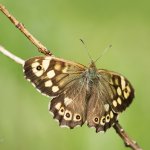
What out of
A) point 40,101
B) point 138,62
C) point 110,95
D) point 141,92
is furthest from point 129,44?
point 110,95

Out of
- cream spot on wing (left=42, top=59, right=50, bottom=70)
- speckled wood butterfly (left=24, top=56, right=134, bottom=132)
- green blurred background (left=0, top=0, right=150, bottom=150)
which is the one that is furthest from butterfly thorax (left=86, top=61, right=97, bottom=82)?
green blurred background (left=0, top=0, right=150, bottom=150)

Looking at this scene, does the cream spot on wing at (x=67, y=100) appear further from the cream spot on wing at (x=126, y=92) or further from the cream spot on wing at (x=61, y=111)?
the cream spot on wing at (x=126, y=92)

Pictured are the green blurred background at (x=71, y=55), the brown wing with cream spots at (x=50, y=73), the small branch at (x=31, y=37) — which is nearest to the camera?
the small branch at (x=31, y=37)

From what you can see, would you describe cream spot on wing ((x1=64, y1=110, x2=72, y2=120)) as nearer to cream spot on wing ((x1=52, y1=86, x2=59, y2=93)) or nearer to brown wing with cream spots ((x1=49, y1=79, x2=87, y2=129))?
brown wing with cream spots ((x1=49, y1=79, x2=87, y2=129))

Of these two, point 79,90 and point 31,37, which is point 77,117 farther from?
point 31,37

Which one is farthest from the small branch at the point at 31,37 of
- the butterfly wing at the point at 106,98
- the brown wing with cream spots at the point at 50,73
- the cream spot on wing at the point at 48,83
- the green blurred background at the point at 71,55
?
the green blurred background at the point at 71,55

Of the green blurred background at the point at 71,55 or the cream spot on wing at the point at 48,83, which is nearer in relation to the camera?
the cream spot on wing at the point at 48,83
